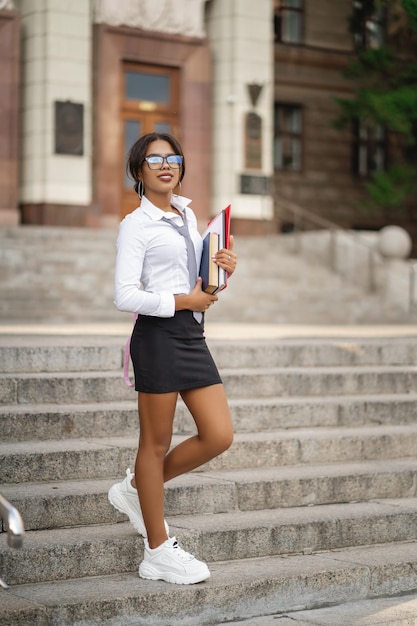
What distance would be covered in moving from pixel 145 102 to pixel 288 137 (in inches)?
353

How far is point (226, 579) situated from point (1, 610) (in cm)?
132

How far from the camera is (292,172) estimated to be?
35.3 meters

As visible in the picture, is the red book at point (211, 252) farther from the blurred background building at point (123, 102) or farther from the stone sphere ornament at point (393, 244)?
the blurred background building at point (123, 102)

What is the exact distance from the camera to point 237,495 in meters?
7.84

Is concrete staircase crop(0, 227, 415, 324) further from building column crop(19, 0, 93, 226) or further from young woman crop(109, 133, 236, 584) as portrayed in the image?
young woman crop(109, 133, 236, 584)

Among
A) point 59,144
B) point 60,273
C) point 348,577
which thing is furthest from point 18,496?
point 59,144

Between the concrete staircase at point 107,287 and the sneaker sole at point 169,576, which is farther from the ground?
the concrete staircase at point 107,287

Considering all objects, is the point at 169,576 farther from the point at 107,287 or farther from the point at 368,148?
the point at 368,148

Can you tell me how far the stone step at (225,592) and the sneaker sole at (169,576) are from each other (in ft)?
0.12

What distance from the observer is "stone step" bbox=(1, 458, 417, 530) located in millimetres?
7125

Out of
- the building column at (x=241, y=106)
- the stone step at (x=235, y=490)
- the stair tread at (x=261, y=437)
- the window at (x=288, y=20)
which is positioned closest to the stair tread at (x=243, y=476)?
the stone step at (x=235, y=490)

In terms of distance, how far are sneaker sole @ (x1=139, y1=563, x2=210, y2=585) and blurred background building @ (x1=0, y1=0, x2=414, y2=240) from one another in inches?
755

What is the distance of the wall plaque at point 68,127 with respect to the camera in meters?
25.4

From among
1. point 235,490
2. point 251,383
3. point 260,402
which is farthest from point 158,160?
point 251,383
